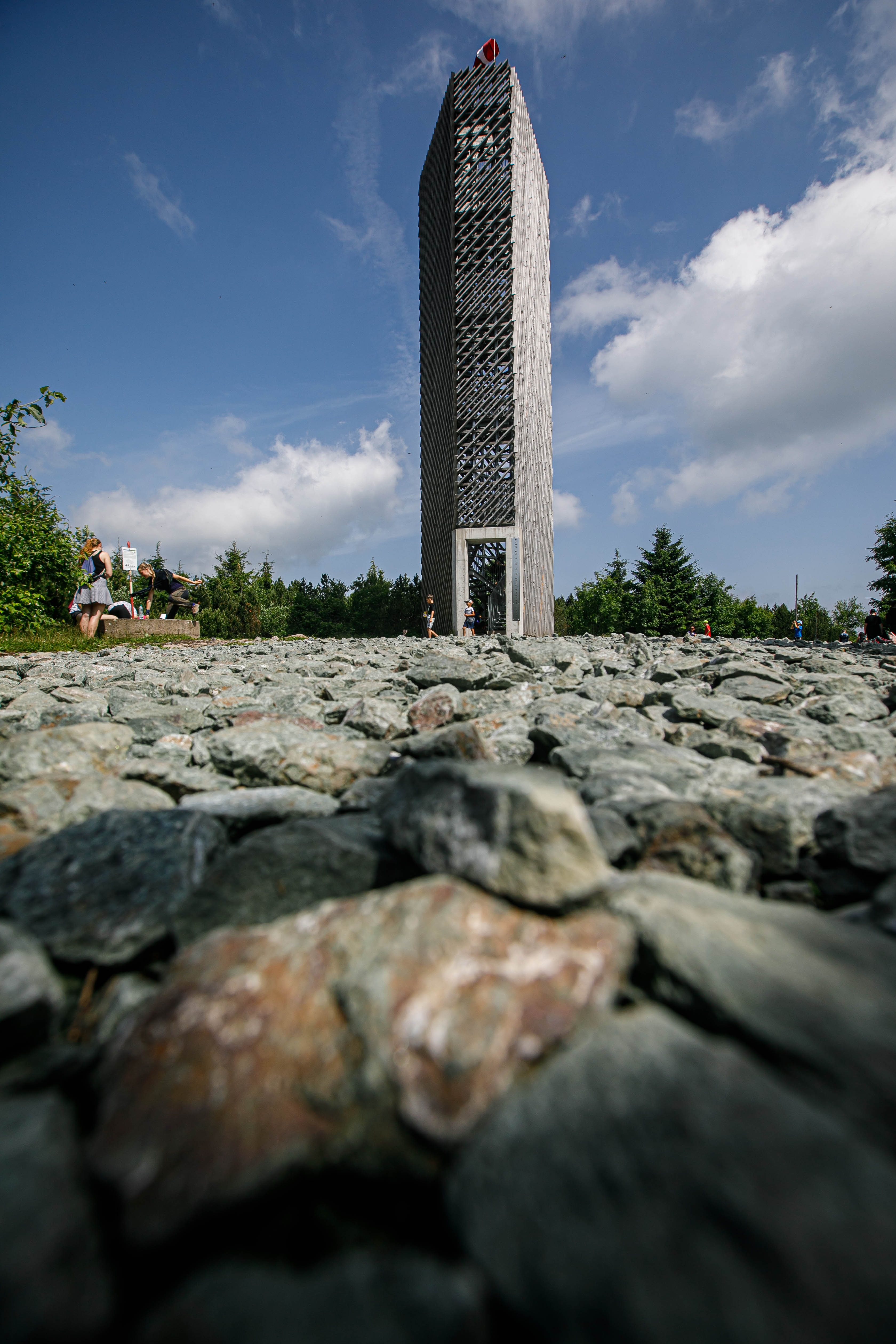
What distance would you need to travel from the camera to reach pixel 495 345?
1230 cm

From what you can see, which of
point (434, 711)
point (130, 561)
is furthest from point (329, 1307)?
point (130, 561)

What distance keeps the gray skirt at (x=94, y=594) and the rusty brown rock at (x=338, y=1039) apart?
10.3 m

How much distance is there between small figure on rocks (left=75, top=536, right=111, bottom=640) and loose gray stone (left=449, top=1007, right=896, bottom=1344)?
10.4 metres

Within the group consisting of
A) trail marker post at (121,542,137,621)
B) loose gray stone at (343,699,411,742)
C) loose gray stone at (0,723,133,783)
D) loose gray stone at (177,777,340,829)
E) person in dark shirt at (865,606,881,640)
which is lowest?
loose gray stone at (177,777,340,829)

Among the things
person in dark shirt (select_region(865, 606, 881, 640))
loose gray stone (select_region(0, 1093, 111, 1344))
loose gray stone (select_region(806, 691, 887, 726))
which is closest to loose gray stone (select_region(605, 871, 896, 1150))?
loose gray stone (select_region(0, 1093, 111, 1344))

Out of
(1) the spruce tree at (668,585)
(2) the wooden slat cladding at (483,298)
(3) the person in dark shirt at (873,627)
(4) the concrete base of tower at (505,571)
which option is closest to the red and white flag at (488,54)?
(2) the wooden slat cladding at (483,298)

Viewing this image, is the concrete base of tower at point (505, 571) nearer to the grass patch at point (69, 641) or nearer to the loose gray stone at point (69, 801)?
the grass patch at point (69, 641)

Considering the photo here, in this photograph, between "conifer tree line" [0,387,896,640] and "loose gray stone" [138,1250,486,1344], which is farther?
"conifer tree line" [0,387,896,640]

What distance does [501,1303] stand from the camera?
0.59 metres

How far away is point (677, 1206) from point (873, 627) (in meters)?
14.0

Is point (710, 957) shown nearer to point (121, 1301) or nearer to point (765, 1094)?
point (765, 1094)

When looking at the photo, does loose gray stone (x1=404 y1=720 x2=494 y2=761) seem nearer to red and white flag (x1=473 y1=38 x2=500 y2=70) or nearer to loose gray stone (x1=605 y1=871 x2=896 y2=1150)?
loose gray stone (x1=605 y1=871 x2=896 y2=1150)

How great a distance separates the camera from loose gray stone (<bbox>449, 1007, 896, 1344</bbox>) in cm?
53

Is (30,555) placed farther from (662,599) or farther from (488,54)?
(662,599)
